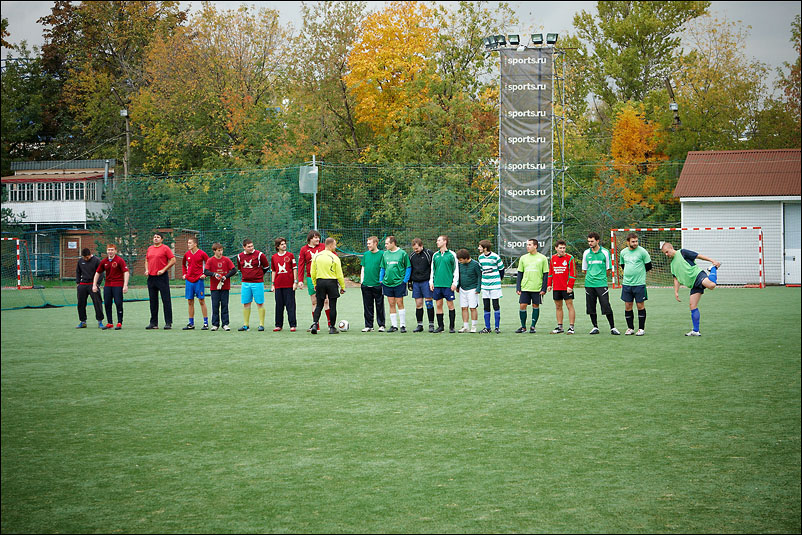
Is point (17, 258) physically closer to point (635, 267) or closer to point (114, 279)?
point (114, 279)

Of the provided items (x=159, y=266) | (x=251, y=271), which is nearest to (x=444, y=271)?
(x=251, y=271)

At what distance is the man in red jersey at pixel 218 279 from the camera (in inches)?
616

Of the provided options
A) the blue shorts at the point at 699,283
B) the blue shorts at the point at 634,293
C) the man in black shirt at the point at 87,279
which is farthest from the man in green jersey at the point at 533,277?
the man in black shirt at the point at 87,279

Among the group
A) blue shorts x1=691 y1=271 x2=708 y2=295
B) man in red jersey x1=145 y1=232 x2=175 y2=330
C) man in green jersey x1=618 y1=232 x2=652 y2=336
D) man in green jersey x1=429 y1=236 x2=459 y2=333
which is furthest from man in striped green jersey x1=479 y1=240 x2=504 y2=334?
man in red jersey x1=145 y1=232 x2=175 y2=330

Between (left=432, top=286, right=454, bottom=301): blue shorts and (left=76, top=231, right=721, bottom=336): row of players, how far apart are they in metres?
0.02

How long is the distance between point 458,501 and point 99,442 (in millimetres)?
→ 3011

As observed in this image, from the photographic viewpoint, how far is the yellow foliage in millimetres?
38719

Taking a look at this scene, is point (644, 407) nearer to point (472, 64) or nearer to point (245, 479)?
point (245, 479)

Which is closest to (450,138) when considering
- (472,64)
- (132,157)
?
(472,64)

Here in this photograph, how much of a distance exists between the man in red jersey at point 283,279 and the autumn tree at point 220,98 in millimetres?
26263

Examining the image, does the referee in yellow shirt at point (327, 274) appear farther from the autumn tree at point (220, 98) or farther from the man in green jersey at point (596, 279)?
the autumn tree at point (220, 98)

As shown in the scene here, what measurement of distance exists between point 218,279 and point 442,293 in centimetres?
Answer: 430

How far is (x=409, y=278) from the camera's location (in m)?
15.4

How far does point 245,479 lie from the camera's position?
201 inches
